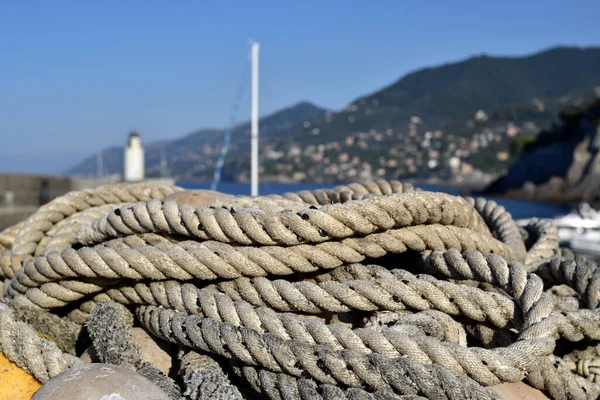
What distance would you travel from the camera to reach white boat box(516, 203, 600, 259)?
15714 mm

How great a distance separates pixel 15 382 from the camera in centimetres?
155

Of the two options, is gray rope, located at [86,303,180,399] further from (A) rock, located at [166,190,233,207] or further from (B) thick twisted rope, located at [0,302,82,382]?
(A) rock, located at [166,190,233,207]

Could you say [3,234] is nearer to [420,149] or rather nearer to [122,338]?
[122,338]

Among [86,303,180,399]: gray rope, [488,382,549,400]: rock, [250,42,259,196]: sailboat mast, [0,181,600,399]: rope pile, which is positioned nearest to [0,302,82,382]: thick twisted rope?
[0,181,600,399]: rope pile

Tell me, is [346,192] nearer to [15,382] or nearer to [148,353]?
[148,353]

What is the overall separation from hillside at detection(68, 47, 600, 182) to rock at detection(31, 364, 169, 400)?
176ft

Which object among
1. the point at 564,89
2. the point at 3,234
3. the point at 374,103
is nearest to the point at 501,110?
the point at 374,103

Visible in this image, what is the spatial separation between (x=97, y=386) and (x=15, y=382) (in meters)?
0.32

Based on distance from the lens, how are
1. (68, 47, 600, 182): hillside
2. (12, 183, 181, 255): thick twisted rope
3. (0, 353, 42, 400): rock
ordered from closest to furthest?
1. (0, 353, 42, 400): rock
2. (12, 183, 181, 255): thick twisted rope
3. (68, 47, 600, 182): hillside

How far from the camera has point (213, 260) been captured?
1.82 metres

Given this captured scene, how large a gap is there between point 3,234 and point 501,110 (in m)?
127

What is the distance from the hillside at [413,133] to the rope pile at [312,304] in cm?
5314

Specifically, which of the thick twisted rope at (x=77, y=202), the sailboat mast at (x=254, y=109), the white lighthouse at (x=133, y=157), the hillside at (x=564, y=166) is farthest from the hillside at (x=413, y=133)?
the thick twisted rope at (x=77, y=202)

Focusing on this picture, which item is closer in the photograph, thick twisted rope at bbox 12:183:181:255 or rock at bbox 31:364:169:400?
rock at bbox 31:364:169:400
